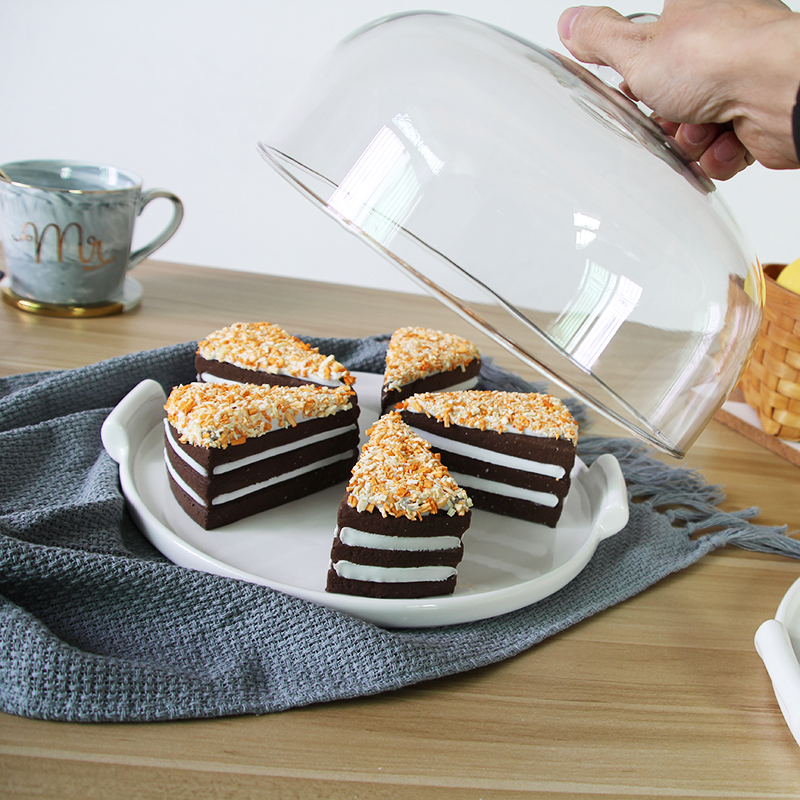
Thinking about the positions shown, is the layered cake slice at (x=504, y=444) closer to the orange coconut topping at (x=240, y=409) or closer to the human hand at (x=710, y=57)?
the orange coconut topping at (x=240, y=409)

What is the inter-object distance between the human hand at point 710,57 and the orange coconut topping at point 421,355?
30.4 inches

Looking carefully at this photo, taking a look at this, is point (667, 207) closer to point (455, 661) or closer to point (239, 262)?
point (455, 661)

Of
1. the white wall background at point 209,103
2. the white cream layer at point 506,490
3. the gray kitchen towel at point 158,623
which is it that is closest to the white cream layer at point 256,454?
the gray kitchen towel at point 158,623

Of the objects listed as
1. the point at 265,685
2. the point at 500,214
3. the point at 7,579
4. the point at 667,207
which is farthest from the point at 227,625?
the point at 667,207

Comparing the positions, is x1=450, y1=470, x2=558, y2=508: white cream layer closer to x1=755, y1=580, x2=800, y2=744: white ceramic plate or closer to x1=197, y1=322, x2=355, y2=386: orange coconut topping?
x1=197, y1=322, x2=355, y2=386: orange coconut topping

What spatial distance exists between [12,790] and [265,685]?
26 centimetres

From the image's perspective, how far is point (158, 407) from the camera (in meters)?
1.40

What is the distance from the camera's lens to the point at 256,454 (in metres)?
1.22

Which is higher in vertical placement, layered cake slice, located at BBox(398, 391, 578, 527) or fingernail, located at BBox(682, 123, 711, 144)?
fingernail, located at BBox(682, 123, 711, 144)

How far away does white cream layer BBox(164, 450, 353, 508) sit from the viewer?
116 cm

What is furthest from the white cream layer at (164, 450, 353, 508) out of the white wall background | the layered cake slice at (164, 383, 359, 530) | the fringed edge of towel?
the white wall background

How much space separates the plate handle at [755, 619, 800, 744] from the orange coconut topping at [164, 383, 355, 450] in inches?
29.0

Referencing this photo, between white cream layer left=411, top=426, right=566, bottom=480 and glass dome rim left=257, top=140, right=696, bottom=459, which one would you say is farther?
white cream layer left=411, top=426, right=566, bottom=480

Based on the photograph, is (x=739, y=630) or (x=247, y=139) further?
(x=247, y=139)
